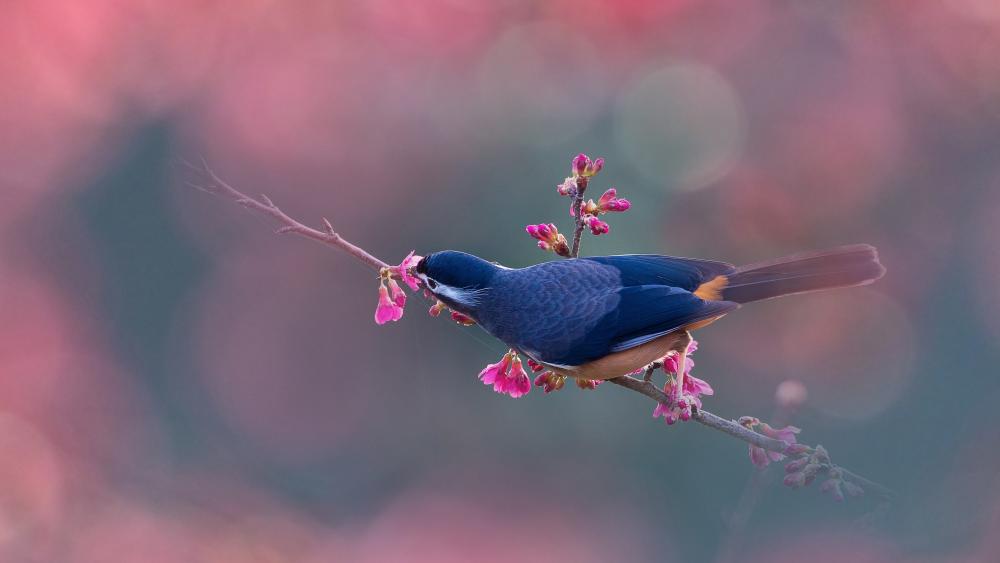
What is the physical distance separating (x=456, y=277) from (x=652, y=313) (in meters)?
0.99

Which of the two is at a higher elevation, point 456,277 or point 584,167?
point 584,167

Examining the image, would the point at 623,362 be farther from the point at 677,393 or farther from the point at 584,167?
the point at 584,167

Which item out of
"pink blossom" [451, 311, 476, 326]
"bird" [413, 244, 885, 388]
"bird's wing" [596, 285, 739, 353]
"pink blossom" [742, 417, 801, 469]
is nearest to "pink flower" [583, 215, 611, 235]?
"bird" [413, 244, 885, 388]

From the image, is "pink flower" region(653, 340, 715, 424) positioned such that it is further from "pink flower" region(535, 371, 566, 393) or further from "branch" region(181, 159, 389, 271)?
"branch" region(181, 159, 389, 271)

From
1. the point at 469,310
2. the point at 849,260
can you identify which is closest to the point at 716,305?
the point at 849,260

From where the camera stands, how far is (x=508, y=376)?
374 cm

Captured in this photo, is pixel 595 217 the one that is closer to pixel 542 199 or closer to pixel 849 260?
pixel 849 260

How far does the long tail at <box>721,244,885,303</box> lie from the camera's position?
12.2ft

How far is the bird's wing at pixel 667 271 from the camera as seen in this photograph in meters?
4.12

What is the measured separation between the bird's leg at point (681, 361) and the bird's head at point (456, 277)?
1.00m

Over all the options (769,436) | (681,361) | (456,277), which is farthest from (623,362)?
(456,277)

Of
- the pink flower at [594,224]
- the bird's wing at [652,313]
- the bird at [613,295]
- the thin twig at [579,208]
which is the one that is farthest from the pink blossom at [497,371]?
the pink flower at [594,224]

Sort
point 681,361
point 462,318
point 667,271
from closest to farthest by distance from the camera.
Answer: point 681,361
point 462,318
point 667,271

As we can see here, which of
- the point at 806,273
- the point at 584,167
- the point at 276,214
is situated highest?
the point at 806,273
